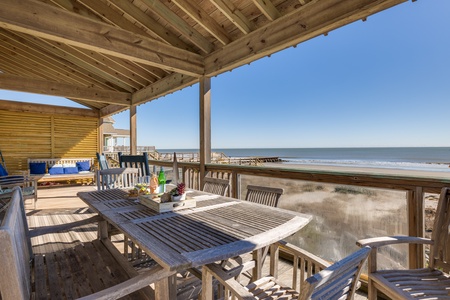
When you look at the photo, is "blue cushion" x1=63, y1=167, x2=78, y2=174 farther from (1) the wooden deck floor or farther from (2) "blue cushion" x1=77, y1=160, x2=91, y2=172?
(1) the wooden deck floor

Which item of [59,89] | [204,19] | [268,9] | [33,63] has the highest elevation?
[33,63]

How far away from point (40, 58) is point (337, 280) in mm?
6656

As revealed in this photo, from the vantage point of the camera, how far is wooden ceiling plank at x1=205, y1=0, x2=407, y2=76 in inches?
81.0

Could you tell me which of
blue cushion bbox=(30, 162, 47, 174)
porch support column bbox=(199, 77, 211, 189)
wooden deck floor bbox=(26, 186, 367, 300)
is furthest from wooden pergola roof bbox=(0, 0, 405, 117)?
blue cushion bbox=(30, 162, 47, 174)

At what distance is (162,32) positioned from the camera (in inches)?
136

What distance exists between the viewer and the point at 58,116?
7.53 metres

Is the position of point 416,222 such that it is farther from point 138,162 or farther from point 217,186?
point 138,162

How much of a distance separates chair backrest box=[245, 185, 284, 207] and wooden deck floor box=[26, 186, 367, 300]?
0.84 meters

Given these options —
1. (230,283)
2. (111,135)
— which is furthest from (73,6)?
(111,135)

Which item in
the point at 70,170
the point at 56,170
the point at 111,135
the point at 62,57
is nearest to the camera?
the point at 62,57

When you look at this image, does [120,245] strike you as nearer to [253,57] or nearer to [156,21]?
[253,57]

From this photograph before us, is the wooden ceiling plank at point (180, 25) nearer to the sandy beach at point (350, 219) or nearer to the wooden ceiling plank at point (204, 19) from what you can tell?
the wooden ceiling plank at point (204, 19)

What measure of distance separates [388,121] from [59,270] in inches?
1031

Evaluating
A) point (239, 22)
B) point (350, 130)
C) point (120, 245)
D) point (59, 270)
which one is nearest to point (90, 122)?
point (120, 245)
